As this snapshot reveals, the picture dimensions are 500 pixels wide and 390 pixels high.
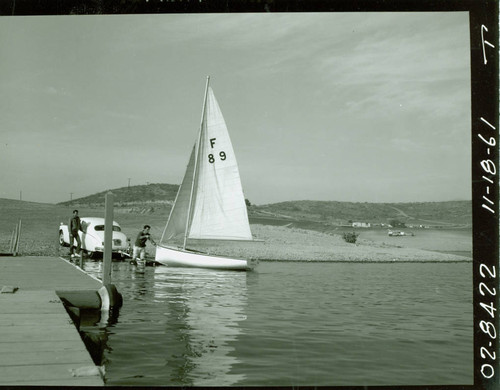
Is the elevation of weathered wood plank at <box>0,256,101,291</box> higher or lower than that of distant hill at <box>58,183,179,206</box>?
lower

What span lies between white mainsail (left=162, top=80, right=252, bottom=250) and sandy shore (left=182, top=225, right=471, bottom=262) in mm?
8350

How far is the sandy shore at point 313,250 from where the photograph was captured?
37.6 meters

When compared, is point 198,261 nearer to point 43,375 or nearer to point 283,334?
point 283,334

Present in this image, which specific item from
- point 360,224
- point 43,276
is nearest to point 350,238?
point 360,224

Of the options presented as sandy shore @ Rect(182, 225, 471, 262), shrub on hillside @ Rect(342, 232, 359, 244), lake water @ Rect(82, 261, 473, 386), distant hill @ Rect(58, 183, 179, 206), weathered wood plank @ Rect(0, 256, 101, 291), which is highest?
distant hill @ Rect(58, 183, 179, 206)

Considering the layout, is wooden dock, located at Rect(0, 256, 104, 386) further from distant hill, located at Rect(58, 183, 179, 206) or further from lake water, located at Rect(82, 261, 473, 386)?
distant hill, located at Rect(58, 183, 179, 206)

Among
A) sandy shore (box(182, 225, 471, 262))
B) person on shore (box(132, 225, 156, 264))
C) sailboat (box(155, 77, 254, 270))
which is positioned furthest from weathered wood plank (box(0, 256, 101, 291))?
sandy shore (box(182, 225, 471, 262))

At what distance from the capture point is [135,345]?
10.1 meters

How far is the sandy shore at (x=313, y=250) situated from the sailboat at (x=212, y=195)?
836 centimetres

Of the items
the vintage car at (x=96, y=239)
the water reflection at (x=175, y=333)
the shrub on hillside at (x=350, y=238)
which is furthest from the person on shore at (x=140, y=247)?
the shrub on hillside at (x=350, y=238)

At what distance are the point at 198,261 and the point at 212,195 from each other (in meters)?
3.40

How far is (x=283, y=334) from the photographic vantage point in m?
11.6

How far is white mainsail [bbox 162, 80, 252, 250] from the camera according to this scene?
27.2 metres

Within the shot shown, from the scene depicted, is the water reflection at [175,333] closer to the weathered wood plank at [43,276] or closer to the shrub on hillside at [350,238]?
the weathered wood plank at [43,276]
